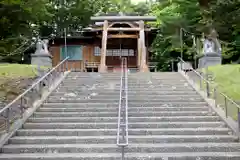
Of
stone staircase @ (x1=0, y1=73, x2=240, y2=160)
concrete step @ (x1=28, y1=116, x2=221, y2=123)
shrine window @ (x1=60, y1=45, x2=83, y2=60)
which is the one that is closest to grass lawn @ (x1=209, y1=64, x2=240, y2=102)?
stone staircase @ (x1=0, y1=73, x2=240, y2=160)

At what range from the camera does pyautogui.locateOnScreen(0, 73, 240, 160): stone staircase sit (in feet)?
20.1

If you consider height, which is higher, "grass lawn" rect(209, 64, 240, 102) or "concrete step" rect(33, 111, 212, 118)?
"grass lawn" rect(209, 64, 240, 102)

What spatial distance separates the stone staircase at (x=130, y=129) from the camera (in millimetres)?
6141

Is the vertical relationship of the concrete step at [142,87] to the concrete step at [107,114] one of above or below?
above

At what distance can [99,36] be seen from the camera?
2094 centimetres

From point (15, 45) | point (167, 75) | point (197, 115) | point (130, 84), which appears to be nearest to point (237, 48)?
point (167, 75)

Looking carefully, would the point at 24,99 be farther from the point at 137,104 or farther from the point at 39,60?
the point at 39,60

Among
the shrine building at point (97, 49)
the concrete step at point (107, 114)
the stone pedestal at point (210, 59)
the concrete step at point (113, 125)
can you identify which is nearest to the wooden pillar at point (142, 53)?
the shrine building at point (97, 49)

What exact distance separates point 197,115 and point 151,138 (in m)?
2.08

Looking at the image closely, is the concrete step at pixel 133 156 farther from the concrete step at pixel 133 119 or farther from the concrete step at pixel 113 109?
the concrete step at pixel 113 109

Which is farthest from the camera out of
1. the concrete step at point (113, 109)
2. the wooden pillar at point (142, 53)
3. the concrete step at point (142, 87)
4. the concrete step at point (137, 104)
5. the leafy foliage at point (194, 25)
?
the wooden pillar at point (142, 53)

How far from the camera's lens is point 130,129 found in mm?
7176

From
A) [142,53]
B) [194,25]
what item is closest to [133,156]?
[142,53]

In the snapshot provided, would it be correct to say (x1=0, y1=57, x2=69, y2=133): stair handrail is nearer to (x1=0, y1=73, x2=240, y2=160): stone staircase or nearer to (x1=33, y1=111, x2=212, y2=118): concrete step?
(x1=0, y1=73, x2=240, y2=160): stone staircase
